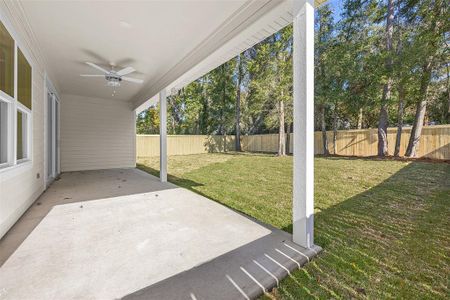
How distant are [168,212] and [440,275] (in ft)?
9.69

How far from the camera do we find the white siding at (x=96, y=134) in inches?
281

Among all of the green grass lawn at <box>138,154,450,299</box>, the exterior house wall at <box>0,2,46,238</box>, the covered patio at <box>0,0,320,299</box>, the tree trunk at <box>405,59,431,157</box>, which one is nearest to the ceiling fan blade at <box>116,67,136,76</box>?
the covered patio at <box>0,0,320,299</box>

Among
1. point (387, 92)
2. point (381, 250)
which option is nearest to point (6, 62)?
point (381, 250)

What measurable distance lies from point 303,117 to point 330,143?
1122 cm

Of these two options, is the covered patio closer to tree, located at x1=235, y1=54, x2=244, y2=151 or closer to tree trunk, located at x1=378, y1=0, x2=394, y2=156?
tree trunk, located at x1=378, y1=0, x2=394, y2=156

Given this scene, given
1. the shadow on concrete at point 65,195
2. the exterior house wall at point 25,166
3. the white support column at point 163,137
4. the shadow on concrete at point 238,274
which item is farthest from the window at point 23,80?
the shadow on concrete at point 238,274

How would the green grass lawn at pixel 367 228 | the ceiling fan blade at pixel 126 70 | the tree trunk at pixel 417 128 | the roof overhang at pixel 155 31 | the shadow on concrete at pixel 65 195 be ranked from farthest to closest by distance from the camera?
the tree trunk at pixel 417 128 < the ceiling fan blade at pixel 126 70 < the roof overhang at pixel 155 31 < the shadow on concrete at pixel 65 195 < the green grass lawn at pixel 367 228

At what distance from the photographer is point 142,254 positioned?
202 cm

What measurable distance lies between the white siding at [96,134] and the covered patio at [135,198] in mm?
2789

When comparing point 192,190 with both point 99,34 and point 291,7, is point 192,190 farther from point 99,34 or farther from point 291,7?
point 291,7

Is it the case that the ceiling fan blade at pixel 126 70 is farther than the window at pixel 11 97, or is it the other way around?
the ceiling fan blade at pixel 126 70

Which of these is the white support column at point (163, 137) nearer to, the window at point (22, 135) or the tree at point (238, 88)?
the window at point (22, 135)

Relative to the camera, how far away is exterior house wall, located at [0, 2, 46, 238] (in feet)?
7.82

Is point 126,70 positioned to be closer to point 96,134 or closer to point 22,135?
point 22,135
